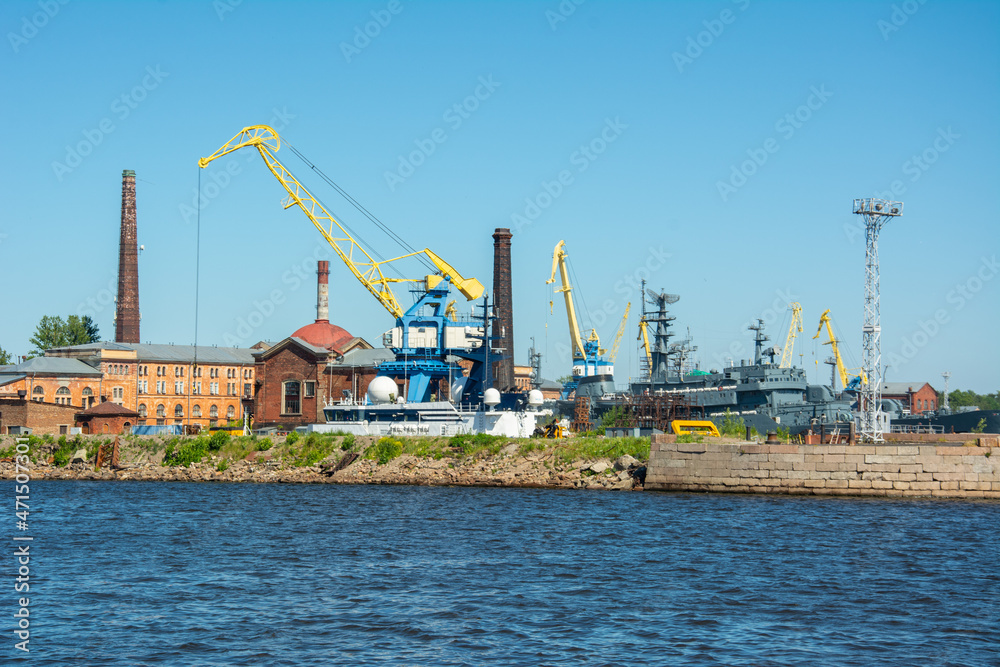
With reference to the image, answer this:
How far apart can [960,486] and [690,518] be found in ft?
44.6

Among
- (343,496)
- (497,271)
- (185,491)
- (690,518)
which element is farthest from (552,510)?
(497,271)


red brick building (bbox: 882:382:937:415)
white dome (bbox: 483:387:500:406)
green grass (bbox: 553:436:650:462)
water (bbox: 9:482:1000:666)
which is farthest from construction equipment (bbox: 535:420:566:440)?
red brick building (bbox: 882:382:937:415)

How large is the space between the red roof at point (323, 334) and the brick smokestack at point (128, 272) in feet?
58.3

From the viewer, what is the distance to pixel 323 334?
110750mm

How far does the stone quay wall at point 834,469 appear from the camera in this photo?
41719 millimetres

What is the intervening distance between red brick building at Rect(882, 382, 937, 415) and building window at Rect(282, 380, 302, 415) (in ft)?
312

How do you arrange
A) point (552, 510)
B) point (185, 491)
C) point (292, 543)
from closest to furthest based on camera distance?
point (292, 543) < point (552, 510) < point (185, 491)

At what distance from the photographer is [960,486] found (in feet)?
136

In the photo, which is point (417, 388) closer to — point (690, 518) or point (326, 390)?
point (326, 390)

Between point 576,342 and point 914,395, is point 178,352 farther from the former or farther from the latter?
point 914,395

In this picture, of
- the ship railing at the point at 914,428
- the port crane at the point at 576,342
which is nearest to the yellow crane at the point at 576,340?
the port crane at the point at 576,342

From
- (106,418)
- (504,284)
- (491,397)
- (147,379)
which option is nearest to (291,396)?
(106,418)

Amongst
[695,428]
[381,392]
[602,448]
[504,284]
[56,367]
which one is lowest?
[602,448]

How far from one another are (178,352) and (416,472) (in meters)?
57.4
